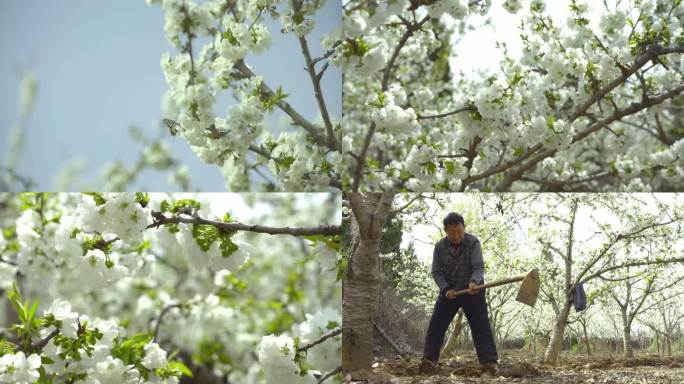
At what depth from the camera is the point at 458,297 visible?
2.60 m

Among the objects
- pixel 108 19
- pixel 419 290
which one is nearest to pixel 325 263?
pixel 419 290

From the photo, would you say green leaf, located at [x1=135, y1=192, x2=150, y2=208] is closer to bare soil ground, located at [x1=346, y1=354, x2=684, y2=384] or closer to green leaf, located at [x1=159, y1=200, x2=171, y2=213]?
green leaf, located at [x1=159, y1=200, x2=171, y2=213]

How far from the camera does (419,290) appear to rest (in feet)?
8.60

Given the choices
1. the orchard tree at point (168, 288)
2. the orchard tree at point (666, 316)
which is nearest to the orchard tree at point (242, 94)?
the orchard tree at point (168, 288)

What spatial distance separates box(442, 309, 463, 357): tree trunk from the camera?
2.56 m

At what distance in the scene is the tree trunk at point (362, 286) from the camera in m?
2.63

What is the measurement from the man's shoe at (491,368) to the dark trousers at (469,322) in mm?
13

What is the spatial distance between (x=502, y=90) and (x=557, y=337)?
0.92 meters

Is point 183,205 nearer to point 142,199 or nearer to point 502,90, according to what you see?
point 142,199

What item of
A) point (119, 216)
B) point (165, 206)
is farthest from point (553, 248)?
point (119, 216)

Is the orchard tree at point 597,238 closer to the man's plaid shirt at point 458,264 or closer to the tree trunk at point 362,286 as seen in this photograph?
the man's plaid shirt at point 458,264

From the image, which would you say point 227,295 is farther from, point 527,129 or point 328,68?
point 527,129

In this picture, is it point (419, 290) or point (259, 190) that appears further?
point (259, 190)

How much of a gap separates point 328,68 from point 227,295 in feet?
3.24
